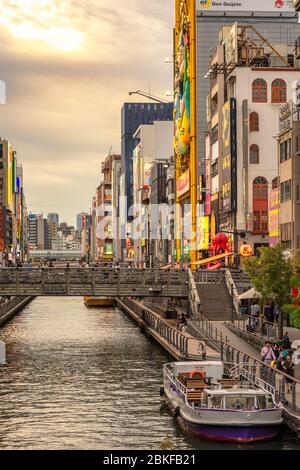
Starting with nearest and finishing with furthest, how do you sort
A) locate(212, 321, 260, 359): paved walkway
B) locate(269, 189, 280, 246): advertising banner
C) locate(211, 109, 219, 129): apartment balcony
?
locate(212, 321, 260, 359): paved walkway → locate(269, 189, 280, 246): advertising banner → locate(211, 109, 219, 129): apartment balcony

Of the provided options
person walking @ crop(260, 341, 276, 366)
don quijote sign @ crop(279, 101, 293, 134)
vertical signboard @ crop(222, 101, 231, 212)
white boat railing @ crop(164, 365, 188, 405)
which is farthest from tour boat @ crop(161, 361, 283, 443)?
vertical signboard @ crop(222, 101, 231, 212)

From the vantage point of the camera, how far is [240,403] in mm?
38156

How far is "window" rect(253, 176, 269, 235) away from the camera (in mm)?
126688

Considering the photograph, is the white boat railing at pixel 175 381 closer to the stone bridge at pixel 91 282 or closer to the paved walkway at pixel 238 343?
the paved walkway at pixel 238 343

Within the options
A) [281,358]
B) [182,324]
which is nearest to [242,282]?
[182,324]

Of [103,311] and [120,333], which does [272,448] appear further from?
[103,311]

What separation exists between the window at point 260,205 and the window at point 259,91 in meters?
10.7

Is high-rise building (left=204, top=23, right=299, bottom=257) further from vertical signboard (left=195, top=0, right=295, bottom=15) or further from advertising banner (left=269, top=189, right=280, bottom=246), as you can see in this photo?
vertical signboard (left=195, top=0, right=295, bottom=15)

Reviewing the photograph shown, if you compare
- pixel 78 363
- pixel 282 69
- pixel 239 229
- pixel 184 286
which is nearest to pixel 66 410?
pixel 78 363

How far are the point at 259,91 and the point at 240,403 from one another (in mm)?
95586

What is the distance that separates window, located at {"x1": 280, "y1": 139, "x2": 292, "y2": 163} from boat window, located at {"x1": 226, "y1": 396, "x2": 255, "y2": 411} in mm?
45955

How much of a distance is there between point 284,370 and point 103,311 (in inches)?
3880

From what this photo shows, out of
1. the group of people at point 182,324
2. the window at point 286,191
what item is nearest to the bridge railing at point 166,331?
the group of people at point 182,324

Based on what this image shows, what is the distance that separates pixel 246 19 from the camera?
645ft
